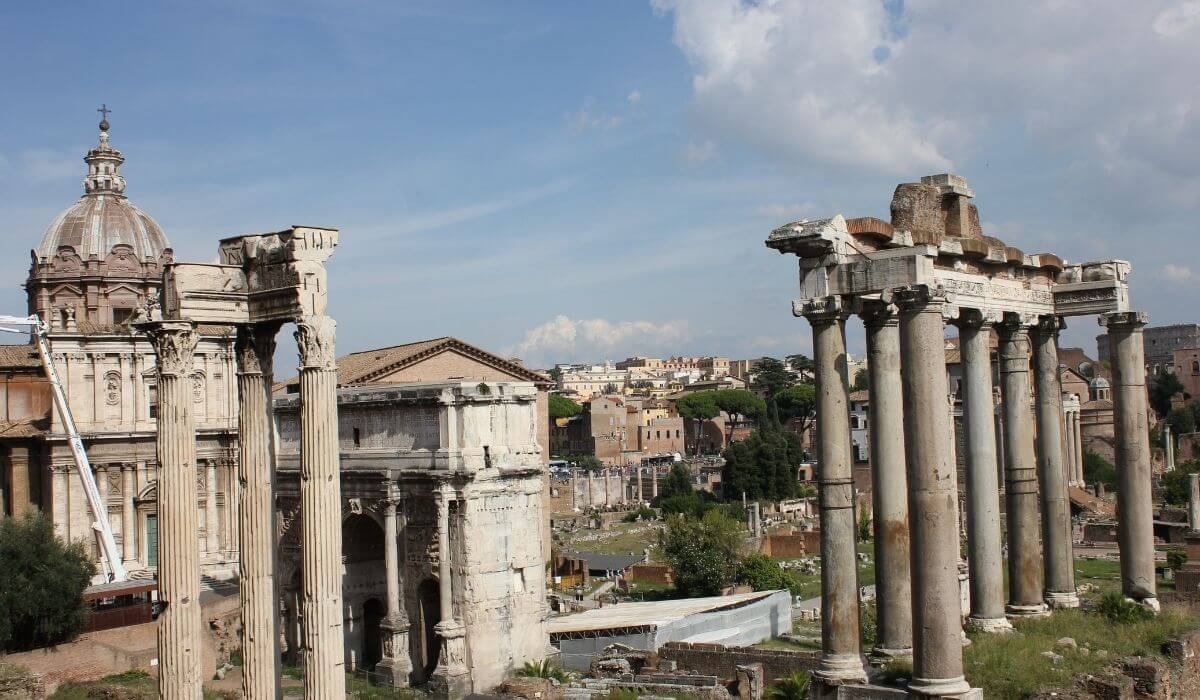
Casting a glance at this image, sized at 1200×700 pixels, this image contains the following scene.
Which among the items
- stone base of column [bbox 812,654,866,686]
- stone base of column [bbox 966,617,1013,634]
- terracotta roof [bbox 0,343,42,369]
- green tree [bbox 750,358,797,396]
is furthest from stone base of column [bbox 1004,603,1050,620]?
green tree [bbox 750,358,797,396]

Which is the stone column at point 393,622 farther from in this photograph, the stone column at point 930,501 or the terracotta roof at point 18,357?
the stone column at point 930,501

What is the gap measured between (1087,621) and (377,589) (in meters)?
16.9

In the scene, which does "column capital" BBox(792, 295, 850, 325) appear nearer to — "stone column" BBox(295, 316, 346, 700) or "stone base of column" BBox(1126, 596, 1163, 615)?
"stone column" BBox(295, 316, 346, 700)

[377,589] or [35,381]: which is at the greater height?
[35,381]

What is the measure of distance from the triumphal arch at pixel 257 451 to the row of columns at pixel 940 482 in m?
4.94

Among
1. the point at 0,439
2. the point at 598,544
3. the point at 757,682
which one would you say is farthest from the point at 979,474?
the point at 598,544

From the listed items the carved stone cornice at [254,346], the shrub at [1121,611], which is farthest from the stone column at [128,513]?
the shrub at [1121,611]

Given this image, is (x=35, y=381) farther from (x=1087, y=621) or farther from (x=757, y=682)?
(x=1087, y=621)

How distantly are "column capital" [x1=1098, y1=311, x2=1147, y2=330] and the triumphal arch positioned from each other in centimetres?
1054

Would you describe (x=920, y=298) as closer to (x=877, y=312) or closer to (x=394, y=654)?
(x=877, y=312)

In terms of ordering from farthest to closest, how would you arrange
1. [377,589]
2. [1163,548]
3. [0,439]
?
1. [1163,548]
2. [0,439]
3. [377,589]

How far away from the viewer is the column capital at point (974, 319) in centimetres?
1343

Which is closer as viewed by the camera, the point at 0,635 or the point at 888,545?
the point at 888,545

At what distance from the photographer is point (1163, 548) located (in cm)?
3744
